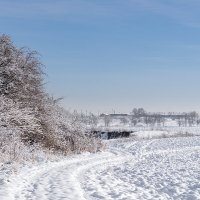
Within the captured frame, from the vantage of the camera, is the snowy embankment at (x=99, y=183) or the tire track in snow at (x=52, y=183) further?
the snowy embankment at (x=99, y=183)

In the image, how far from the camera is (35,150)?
29719 mm

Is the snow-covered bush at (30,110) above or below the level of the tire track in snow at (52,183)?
above

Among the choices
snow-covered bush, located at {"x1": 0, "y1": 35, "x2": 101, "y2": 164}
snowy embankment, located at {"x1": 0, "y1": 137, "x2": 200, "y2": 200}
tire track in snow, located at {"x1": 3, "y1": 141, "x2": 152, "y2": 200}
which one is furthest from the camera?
snow-covered bush, located at {"x1": 0, "y1": 35, "x2": 101, "y2": 164}

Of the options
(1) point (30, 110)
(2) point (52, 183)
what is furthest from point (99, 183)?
(1) point (30, 110)

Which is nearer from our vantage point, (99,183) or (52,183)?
(52,183)

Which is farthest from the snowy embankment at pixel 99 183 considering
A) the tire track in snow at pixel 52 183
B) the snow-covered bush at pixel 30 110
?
the snow-covered bush at pixel 30 110

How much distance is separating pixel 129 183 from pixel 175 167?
27.2 ft

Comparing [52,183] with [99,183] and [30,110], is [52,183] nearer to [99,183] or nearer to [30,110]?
[99,183]

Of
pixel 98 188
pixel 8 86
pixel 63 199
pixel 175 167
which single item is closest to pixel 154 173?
pixel 175 167

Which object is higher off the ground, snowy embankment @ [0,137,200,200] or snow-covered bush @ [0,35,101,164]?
snow-covered bush @ [0,35,101,164]

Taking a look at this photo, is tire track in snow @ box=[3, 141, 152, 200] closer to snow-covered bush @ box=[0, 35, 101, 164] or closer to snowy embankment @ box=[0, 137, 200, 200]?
snowy embankment @ box=[0, 137, 200, 200]

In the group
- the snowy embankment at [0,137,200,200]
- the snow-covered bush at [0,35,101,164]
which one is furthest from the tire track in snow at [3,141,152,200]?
the snow-covered bush at [0,35,101,164]

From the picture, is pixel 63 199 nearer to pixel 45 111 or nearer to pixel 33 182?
pixel 33 182

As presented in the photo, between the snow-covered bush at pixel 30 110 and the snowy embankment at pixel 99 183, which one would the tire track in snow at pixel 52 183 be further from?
the snow-covered bush at pixel 30 110
